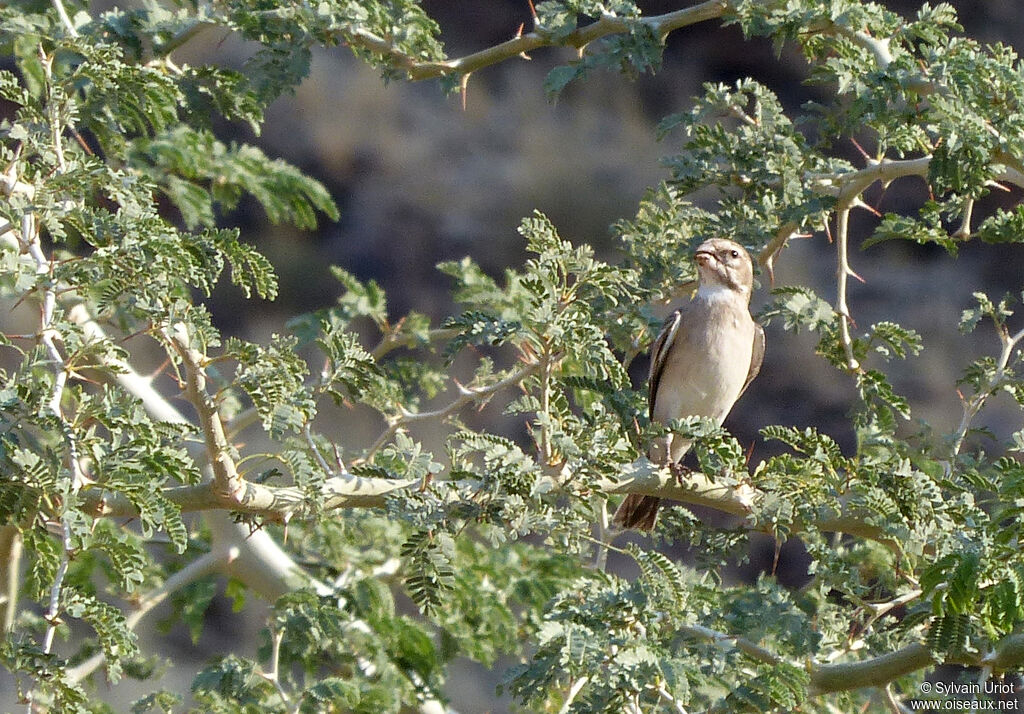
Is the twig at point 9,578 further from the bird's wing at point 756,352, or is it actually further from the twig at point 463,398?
the bird's wing at point 756,352

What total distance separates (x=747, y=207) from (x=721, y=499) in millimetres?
927

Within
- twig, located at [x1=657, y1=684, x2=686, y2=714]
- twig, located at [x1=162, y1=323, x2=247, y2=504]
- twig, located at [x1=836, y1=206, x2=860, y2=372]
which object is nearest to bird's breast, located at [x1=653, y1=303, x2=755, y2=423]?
twig, located at [x1=836, y1=206, x2=860, y2=372]

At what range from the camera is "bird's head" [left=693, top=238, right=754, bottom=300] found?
4188 millimetres

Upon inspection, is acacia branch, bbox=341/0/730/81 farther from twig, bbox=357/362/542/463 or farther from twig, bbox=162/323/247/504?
twig, bbox=162/323/247/504

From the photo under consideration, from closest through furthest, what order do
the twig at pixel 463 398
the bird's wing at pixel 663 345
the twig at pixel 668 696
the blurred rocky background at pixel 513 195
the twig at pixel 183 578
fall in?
the twig at pixel 463 398 → the twig at pixel 668 696 → the twig at pixel 183 578 → the bird's wing at pixel 663 345 → the blurred rocky background at pixel 513 195

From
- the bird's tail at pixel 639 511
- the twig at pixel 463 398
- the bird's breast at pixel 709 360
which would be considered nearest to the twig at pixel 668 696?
the twig at pixel 463 398

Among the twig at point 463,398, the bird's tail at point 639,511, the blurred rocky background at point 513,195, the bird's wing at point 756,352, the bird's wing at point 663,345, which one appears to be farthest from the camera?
the blurred rocky background at point 513,195

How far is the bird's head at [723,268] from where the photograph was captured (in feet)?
13.7

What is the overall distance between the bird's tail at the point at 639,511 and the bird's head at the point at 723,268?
825mm

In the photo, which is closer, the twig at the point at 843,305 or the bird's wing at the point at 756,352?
the twig at the point at 843,305

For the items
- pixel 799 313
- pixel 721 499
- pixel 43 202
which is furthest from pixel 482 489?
pixel 799 313

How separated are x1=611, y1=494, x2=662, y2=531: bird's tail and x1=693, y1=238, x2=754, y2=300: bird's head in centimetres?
82

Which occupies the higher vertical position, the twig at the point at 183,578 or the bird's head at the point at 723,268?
the bird's head at the point at 723,268

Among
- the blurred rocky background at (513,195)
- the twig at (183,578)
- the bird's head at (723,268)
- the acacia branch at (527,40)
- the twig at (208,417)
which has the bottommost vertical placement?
the blurred rocky background at (513,195)
